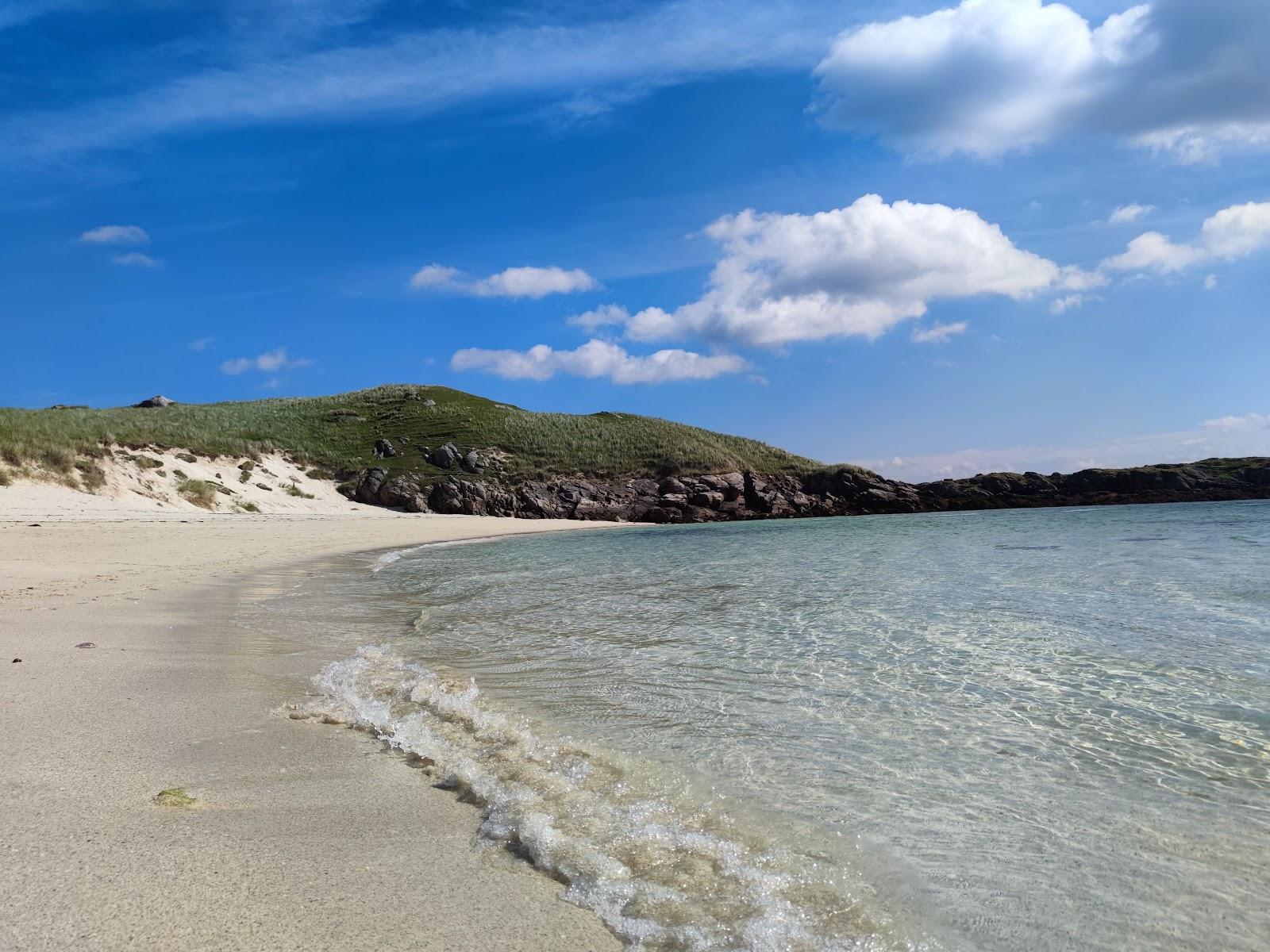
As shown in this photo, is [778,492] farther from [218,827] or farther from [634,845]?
[218,827]

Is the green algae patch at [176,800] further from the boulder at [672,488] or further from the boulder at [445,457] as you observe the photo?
the boulder at [445,457]

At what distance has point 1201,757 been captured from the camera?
396 centimetres

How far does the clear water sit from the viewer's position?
2.48m

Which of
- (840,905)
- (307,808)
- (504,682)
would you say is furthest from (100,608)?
(840,905)

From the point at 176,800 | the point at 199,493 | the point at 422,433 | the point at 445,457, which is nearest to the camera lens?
the point at 176,800

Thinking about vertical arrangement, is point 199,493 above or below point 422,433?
below

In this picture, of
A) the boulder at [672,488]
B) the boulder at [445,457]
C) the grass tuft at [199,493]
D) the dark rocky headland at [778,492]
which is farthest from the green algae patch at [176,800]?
the boulder at [445,457]

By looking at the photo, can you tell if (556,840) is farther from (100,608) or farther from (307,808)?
(100,608)

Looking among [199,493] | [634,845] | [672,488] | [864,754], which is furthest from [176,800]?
[672,488]

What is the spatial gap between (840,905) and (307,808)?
2.16 m

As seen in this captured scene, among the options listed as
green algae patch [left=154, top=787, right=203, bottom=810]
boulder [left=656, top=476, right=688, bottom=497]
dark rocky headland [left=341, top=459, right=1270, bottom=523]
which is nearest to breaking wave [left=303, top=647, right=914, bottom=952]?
green algae patch [left=154, top=787, right=203, bottom=810]

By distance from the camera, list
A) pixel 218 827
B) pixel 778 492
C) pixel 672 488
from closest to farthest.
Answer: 1. pixel 218 827
2. pixel 672 488
3. pixel 778 492

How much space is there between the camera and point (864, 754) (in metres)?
4.02

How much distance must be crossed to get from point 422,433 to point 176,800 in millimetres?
51653
